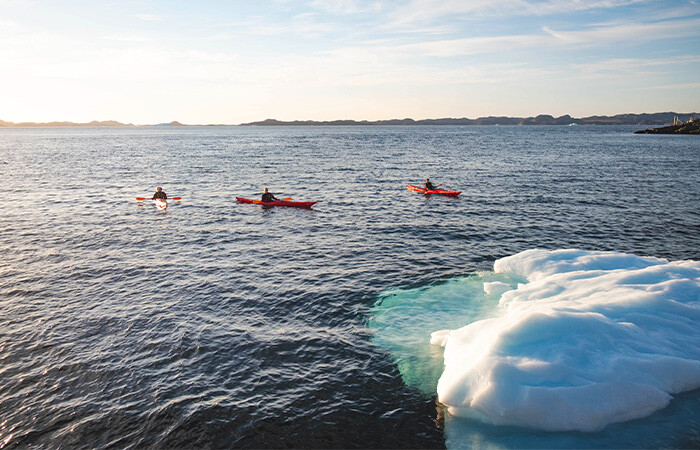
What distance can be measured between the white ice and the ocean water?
50 cm

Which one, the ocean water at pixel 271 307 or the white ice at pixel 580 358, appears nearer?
the white ice at pixel 580 358

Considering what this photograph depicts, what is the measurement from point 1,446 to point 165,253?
17.2 metres

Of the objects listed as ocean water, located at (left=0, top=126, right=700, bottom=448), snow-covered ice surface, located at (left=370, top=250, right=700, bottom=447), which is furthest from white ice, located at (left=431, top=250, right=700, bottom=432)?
ocean water, located at (left=0, top=126, right=700, bottom=448)

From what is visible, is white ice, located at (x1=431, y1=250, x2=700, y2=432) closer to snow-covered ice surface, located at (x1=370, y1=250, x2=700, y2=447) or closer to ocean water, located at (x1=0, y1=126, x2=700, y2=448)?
snow-covered ice surface, located at (x1=370, y1=250, x2=700, y2=447)

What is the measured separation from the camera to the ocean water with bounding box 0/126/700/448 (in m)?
12.5

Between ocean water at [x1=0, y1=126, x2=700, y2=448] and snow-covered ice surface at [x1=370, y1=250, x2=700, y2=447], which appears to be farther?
ocean water at [x1=0, y1=126, x2=700, y2=448]

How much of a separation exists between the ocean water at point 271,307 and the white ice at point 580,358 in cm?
50

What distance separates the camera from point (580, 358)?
12.8 metres

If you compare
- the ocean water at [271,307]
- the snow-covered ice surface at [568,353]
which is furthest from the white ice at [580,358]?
the ocean water at [271,307]

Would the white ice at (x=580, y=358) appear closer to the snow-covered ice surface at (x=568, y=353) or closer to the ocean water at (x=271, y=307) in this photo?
the snow-covered ice surface at (x=568, y=353)

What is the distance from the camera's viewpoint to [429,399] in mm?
13711

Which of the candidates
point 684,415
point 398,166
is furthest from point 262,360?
point 398,166

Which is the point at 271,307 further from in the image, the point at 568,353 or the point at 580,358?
the point at 580,358

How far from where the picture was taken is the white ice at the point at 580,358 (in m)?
11.8
